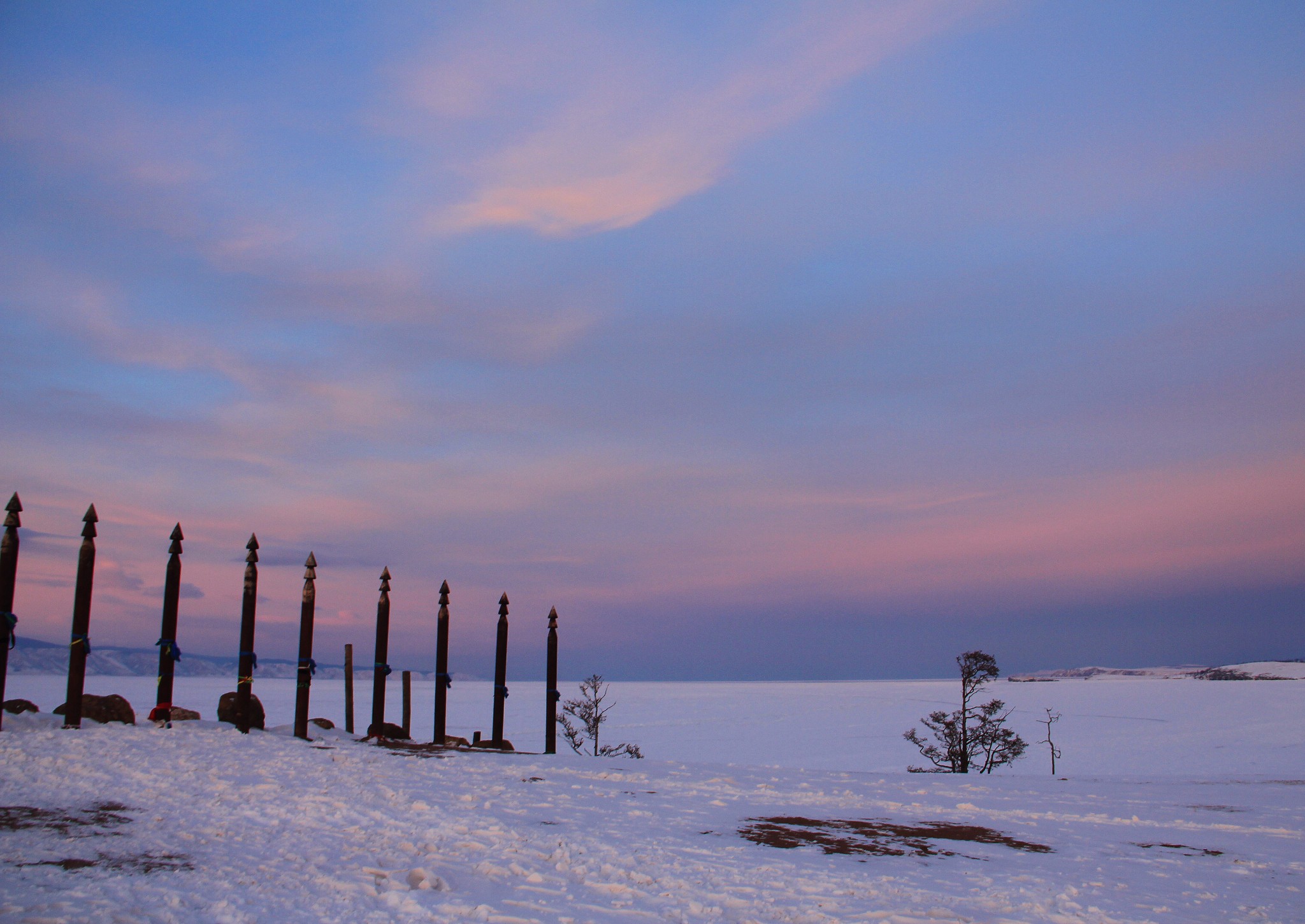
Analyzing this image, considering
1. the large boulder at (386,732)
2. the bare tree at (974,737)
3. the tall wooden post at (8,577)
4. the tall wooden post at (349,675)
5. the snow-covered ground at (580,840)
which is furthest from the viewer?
the bare tree at (974,737)

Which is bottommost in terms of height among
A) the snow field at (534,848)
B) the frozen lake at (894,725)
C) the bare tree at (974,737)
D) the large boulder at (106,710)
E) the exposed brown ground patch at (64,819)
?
the frozen lake at (894,725)

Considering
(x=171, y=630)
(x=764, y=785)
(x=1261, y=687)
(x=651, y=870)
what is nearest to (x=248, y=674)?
(x=171, y=630)

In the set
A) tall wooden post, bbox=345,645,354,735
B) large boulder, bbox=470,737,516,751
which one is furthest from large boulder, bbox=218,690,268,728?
tall wooden post, bbox=345,645,354,735

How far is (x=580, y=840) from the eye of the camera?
1034 centimetres

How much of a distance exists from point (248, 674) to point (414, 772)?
16.4 ft

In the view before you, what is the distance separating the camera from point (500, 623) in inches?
860

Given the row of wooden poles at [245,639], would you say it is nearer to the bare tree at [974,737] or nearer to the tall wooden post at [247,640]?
the tall wooden post at [247,640]

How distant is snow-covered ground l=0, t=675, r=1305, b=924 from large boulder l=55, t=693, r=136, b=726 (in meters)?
0.87

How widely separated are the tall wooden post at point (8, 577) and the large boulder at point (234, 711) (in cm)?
390

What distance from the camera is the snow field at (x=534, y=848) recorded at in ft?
24.1

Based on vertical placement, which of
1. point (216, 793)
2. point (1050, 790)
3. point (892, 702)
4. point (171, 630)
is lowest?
point (892, 702)

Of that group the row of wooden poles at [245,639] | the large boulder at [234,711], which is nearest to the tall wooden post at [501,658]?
the row of wooden poles at [245,639]

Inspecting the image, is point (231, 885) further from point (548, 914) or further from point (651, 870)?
point (651, 870)

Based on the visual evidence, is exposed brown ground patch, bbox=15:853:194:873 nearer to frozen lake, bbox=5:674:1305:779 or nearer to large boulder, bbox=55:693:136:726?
large boulder, bbox=55:693:136:726
